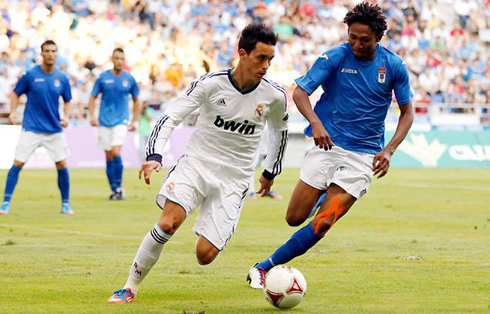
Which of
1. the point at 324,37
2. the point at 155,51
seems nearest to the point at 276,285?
the point at 155,51

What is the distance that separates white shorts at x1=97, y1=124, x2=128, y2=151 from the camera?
1814 cm

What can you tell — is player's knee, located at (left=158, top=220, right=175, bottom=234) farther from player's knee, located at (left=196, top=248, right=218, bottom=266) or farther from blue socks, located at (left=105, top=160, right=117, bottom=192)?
blue socks, located at (left=105, top=160, right=117, bottom=192)

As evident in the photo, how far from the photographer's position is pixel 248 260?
1014 cm

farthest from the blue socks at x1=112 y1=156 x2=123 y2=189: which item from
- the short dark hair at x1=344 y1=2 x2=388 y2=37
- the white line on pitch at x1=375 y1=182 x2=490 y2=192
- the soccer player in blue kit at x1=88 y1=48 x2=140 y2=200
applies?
the short dark hair at x1=344 y1=2 x2=388 y2=37

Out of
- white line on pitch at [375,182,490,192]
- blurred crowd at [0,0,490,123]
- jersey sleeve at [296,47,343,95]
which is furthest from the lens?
blurred crowd at [0,0,490,123]

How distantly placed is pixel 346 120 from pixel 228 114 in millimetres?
1411

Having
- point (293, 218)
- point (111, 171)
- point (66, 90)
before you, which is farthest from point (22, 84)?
point (293, 218)

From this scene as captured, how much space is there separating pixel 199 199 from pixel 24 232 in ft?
19.1

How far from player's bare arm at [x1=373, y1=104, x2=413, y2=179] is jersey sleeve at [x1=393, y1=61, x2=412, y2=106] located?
2.7 inches

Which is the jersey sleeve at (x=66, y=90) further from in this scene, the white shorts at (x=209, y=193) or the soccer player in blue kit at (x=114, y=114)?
the white shorts at (x=209, y=193)

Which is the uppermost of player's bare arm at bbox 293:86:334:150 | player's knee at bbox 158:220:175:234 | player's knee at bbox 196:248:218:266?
player's bare arm at bbox 293:86:334:150

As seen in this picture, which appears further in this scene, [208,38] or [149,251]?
[208,38]

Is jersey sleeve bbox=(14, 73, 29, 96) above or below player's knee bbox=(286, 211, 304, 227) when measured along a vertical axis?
below

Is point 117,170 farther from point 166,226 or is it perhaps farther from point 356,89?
point 166,226
